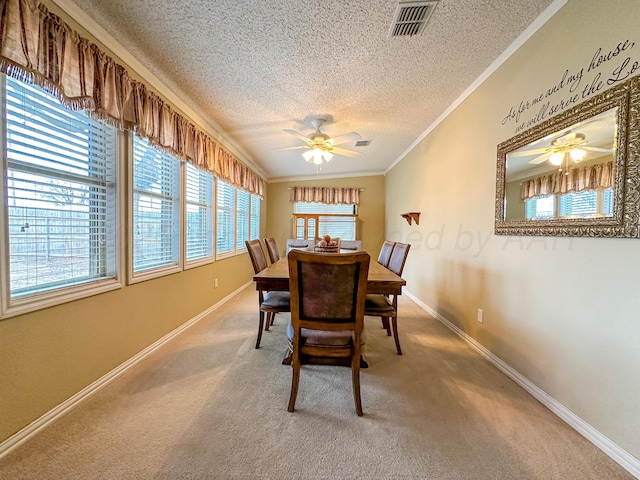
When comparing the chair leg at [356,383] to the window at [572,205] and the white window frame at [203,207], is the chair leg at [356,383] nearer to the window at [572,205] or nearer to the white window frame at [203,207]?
the window at [572,205]

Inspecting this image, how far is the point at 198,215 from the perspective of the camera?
3145mm

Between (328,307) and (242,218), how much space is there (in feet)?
12.1

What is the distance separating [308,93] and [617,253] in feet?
8.20

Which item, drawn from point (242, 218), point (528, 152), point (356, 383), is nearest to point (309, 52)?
point (528, 152)

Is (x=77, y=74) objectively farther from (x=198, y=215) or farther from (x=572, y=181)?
(x=572, y=181)

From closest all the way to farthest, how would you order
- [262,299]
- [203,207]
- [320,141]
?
1. [262,299]
2. [320,141]
3. [203,207]

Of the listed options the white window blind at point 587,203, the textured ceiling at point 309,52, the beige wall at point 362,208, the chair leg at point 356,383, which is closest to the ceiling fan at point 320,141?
the textured ceiling at point 309,52

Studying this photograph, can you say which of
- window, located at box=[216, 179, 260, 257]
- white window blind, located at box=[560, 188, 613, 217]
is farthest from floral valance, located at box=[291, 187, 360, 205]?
white window blind, located at box=[560, 188, 613, 217]

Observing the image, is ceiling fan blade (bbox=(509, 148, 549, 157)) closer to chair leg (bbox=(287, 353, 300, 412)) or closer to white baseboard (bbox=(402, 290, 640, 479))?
white baseboard (bbox=(402, 290, 640, 479))

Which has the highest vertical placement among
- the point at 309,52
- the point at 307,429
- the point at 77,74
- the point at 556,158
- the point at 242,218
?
the point at 309,52

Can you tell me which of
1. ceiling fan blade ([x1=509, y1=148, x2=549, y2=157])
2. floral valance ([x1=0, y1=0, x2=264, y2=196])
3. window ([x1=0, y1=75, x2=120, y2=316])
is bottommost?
window ([x1=0, y1=75, x2=120, y2=316])

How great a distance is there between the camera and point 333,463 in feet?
3.80

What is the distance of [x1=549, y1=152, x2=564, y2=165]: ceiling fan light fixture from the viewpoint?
5.00 feet

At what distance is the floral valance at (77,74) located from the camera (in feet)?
3.75
